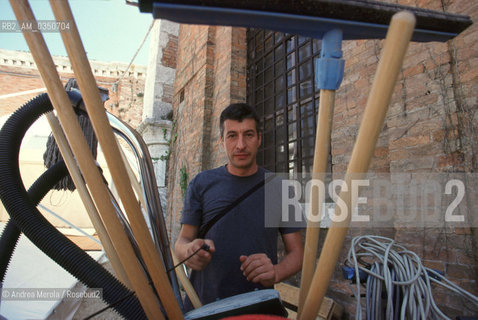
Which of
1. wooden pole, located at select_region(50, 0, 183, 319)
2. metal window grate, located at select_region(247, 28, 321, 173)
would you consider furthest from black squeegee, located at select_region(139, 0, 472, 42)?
metal window grate, located at select_region(247, 28, 321, 173)

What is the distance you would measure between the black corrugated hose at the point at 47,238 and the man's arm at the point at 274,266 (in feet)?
1.49

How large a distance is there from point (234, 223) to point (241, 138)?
1.68 feet

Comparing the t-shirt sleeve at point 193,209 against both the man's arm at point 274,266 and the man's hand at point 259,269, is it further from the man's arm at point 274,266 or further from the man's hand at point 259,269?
the man's hand at point 259,269

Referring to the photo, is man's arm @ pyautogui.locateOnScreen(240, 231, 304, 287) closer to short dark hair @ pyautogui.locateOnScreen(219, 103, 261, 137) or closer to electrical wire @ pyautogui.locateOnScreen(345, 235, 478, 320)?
electrical wire @ pyautogui.locateOnScreen(345, 235, 478, 320)

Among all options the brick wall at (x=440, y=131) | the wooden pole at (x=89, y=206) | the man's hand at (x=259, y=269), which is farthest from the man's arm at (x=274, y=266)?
the brick wall at (x=440, y=131)

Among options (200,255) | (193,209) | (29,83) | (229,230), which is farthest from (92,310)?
(29,83)

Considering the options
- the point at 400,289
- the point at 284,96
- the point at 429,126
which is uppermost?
the point at 284,96

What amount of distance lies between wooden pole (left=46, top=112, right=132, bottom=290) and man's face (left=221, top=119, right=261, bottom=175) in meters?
1.00

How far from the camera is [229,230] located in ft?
4.85

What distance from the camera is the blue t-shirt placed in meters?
1.42

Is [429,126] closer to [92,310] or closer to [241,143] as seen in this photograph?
[241,143]

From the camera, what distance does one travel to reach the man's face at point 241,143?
1.59 m

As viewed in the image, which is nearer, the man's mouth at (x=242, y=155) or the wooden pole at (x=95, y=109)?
the wooden pole at (x=95, y=109)

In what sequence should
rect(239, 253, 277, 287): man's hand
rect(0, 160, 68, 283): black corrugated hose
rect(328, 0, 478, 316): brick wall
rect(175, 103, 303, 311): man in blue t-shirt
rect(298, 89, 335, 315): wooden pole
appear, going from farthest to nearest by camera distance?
rect(328, 0, 478, 316): brick wall → rect(175, 103, 303, 311): man in blue t-shirt → rect(239, 253, 277, 287): man's hand → rect(0, 160, 68, 283): black corrugated hose → rect(298, 89, 335, 315): wooden pole
